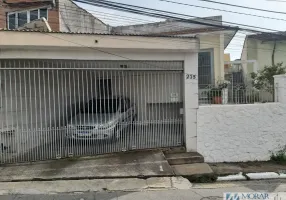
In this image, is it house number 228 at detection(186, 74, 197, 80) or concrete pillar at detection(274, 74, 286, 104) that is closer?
house number 228 at detection(186, 74, 197, 80)

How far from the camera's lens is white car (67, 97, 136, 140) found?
7.50m

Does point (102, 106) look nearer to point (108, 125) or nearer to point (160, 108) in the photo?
point (108, 125)

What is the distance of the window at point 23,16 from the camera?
14.1 metres

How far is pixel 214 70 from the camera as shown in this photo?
13273 millimetres

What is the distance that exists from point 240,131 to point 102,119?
3.87m

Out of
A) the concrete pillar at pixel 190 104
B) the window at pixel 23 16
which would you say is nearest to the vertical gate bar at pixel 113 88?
the concrete pillar at pixel 190 104

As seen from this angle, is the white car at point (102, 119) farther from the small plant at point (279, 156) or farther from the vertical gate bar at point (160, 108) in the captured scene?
the small plant at point (279, 156)

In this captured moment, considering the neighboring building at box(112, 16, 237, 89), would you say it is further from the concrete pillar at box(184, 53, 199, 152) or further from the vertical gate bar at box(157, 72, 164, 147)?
the vertical gate bar at box(157, 72, 164, 147)

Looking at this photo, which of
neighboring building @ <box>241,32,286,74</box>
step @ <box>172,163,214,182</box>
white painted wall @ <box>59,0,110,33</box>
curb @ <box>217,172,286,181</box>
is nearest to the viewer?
step @ <box>172,163,214,182</box>

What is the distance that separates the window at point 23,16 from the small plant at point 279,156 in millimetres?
11963

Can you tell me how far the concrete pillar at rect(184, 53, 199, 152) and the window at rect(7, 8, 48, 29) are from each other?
9.32 metres

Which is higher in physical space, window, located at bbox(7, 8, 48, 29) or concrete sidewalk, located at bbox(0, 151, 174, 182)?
window, located at bbox(7, 8, 48, 29)

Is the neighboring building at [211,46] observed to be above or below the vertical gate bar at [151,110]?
above

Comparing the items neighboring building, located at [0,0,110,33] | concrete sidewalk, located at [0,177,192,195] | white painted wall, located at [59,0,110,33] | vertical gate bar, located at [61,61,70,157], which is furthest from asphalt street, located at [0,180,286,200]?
white painted wall, located at [59,0,110,33]
